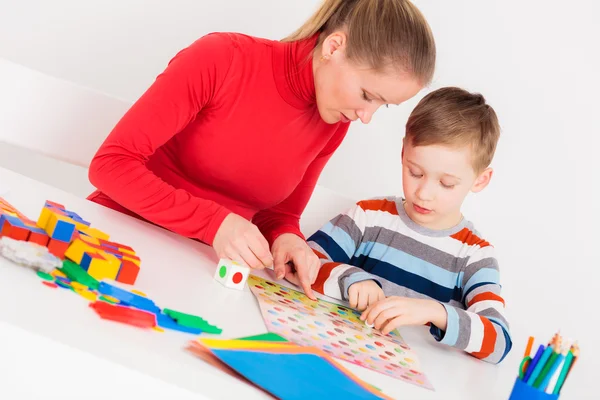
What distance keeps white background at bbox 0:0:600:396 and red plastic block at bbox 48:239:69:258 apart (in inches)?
47.9

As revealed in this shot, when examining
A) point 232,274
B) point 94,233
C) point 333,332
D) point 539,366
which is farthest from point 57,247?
point 539,366

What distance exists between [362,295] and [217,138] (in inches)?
16.5

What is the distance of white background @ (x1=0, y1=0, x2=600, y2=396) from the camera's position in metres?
1.99

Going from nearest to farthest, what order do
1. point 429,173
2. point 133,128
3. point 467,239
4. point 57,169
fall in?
point 133,128 → point 429,173 → point 467,239 → point 57,169

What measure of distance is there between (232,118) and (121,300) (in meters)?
0.64

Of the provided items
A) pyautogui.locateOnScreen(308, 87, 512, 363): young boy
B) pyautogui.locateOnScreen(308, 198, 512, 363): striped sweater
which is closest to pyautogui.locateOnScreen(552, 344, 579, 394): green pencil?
pyautogui.locateOnScreen(308, 87, 512, 363): young boy

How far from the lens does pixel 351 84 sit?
1.23 meters

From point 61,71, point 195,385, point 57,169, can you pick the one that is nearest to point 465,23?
point 61,71

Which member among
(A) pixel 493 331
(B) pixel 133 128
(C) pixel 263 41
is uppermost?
(C) pixel 263 41

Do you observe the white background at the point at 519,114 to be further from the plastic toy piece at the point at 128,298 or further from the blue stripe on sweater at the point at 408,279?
the plastic toy piece at the point at 128,298

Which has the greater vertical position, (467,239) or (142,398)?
(467,239)

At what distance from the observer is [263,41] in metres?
1.37

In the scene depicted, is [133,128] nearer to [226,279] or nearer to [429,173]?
[226,279]

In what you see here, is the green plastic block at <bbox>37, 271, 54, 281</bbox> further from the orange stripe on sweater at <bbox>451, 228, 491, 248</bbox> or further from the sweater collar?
the orange stripe on sweater at <bbox>451, 228, 491, 248</bbox>
